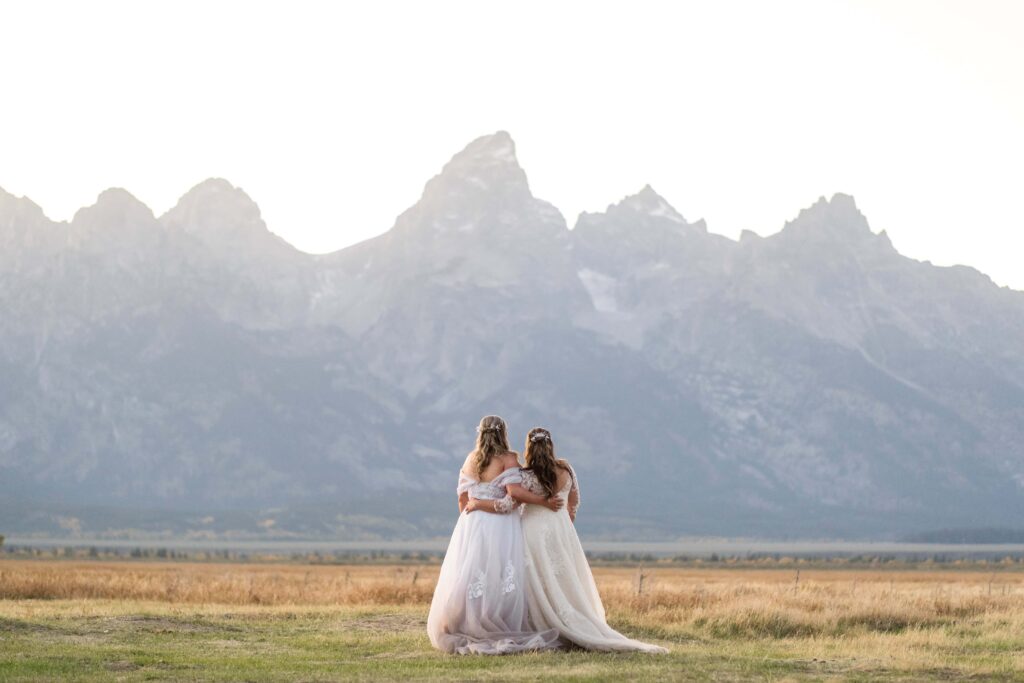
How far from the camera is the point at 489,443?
21.3 metres

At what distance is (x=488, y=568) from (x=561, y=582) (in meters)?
1.02

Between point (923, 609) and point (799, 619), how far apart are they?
4613 mm

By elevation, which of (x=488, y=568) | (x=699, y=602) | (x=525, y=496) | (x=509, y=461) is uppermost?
(x=509, y=461)

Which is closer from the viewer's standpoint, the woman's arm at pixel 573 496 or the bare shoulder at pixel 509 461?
the bare shoulder at pixel 509 461

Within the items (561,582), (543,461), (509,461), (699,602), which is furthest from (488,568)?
(699,602)

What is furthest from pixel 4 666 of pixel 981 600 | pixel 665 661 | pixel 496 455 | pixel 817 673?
pixel 981 600

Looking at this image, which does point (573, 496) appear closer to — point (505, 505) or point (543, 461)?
point (543, 461)

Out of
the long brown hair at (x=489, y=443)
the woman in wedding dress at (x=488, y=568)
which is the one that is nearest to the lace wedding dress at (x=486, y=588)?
the woman in wedding dress at (x=488, y=568)

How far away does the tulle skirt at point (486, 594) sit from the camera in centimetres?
2092

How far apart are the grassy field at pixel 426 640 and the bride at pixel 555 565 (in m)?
0.49

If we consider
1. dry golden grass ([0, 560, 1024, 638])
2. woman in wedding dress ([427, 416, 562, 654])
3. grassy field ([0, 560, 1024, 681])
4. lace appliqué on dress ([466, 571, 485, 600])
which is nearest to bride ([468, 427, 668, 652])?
woman in wedding dress ([427, 416, 562, 654])

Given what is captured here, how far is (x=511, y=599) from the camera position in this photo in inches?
828

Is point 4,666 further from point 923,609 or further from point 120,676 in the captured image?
point 923,609

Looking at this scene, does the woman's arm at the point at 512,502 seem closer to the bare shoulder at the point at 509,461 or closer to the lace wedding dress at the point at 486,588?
the lace wedding dress at the point at 486,588
